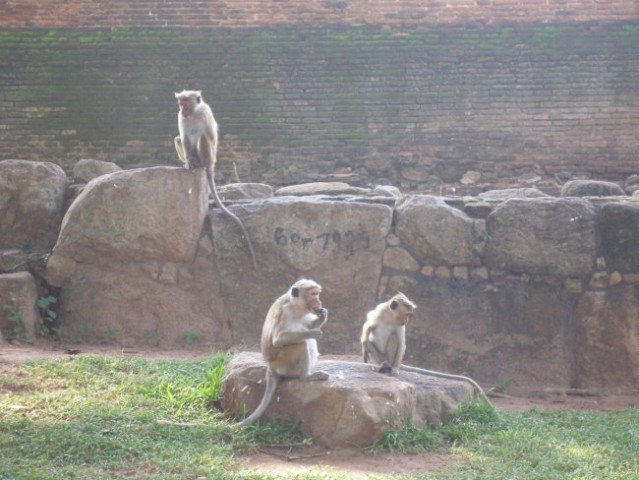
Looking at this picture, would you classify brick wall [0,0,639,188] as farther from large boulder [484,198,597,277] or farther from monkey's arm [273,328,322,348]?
monkey's arm [273,328,322,348]

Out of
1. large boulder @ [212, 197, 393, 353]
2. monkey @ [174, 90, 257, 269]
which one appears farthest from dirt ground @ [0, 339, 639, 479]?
monkey @ [174, 90, 257, 269]

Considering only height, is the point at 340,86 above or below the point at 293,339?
above

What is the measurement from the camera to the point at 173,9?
566 inches

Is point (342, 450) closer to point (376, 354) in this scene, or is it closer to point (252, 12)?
point (376, 354)

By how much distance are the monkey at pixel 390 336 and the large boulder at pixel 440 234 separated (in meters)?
1.77

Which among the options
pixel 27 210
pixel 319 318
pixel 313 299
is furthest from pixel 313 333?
pixel 27 210

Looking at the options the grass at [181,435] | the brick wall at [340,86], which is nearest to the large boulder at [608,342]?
the grass at [181,435]

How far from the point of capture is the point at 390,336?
283 inches

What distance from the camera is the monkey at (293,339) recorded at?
6266mm

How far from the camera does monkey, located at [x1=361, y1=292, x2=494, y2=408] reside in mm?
7133

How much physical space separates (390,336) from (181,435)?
202 cm

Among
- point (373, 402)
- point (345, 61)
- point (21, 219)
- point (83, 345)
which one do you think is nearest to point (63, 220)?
point (21, 219)

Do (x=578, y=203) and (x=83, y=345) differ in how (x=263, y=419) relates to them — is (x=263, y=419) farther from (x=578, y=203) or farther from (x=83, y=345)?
(x=578, y=203)

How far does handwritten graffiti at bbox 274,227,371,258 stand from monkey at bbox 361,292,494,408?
5.66 ft
